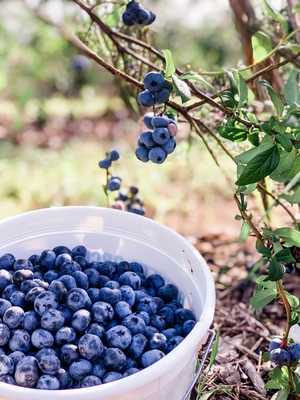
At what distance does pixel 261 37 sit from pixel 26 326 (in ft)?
3.27

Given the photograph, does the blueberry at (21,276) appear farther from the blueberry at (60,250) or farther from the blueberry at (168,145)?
the blueberry at (168,145)

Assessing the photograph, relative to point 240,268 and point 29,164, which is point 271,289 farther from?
point 29,164

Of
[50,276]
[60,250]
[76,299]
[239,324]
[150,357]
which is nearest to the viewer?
[150,357]

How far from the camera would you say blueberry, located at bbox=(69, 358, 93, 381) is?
1.08 metres

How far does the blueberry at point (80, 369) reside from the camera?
3.55ft

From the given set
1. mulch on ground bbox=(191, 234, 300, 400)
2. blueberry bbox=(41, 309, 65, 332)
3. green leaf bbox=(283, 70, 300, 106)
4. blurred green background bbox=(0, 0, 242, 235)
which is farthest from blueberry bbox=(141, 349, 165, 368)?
blurred green background bbox=(0, 0, 242, 235)

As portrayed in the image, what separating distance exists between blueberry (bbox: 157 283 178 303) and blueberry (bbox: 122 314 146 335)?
19 centimetres

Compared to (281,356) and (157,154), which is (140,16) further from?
(281,356)

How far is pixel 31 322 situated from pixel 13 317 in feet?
0.15

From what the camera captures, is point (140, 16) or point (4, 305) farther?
point (140, 16)

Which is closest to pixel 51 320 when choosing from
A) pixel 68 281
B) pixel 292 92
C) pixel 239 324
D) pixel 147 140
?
pixel 68 281

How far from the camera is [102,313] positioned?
1225 millimetres

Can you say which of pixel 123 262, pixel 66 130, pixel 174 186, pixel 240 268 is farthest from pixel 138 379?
pixel 66 130

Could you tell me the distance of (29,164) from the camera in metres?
3.74
